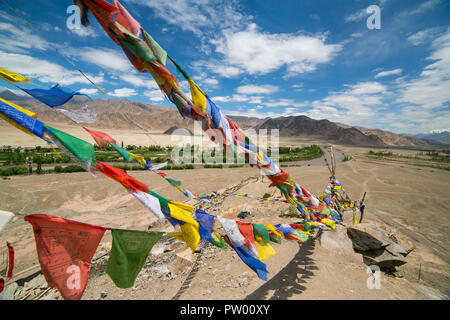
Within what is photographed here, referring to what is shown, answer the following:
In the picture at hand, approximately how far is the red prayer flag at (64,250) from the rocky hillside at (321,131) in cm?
12207

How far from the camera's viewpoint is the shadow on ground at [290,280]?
4066mm

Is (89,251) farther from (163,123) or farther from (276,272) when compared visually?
(163,123)

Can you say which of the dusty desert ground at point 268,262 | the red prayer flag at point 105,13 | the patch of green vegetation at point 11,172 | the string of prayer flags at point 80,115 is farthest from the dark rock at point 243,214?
the patch of green vegetation at point 11,172

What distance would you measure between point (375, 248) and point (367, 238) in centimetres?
31

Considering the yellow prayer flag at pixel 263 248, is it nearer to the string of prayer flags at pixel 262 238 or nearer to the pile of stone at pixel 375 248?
the string of prayer flags at pixel 262 238

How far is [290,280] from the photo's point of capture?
14.8 ft

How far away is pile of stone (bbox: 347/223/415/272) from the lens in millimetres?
5479

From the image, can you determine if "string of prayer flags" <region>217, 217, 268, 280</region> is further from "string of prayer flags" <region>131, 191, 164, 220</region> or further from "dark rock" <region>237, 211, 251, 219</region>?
"dark rock" <region>237, 211, 251, 219</region>

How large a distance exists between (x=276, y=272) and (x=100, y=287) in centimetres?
445

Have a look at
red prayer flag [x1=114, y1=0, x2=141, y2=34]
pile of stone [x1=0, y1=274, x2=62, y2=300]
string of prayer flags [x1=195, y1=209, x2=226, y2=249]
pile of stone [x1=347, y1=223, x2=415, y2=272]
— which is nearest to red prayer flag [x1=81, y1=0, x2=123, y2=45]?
red prayer flag [x1=114, y1=0, x2=141, y2=34]

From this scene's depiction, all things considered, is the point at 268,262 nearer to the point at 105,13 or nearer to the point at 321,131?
the point at 105,13

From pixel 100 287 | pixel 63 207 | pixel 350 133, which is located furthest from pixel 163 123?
pixel 100 287

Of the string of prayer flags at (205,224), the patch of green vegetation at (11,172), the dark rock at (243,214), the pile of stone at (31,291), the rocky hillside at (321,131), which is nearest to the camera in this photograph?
the string of prayer flags at (205,224)

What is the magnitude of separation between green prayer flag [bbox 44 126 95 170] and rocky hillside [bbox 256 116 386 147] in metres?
122
